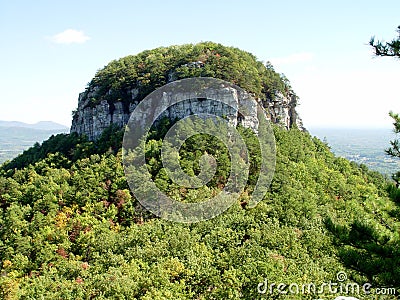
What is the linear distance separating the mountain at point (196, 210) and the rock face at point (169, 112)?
0.37 m

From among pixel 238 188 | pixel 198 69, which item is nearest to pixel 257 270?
pixel 238 188

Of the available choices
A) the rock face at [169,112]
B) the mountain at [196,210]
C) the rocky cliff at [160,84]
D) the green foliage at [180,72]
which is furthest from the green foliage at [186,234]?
the green foliage at [180,72]

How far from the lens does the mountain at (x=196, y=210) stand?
2308 centimetres

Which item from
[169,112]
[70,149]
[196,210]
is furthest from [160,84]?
[196,210]

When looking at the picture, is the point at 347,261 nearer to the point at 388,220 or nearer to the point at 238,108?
the point at 388,220

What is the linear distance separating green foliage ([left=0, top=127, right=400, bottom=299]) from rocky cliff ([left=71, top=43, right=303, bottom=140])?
505 cm

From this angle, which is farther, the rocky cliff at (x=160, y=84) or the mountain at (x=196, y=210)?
the rocky cliff at (x=160, y=84)

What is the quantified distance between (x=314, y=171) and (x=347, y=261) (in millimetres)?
40108

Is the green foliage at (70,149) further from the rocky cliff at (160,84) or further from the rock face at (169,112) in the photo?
the rocky cliff at (160,84)

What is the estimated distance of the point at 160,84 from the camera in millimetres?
57500

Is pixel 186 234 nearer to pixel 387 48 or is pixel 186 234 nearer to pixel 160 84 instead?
pixel 387 48

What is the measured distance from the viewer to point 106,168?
4759cm

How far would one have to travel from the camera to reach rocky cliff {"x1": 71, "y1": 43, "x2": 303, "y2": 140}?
56156mm

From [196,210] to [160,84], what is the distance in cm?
2565
